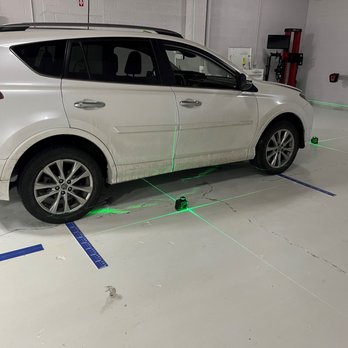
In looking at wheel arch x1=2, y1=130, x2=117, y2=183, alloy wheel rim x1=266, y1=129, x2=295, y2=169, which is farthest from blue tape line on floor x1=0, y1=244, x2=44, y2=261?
alloy wheel rim x1=266, y1=129, x2=295, y2=169

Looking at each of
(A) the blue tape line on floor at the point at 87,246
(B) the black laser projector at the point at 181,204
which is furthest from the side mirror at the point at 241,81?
(A) the blue tape line on floor at the point at 87,246

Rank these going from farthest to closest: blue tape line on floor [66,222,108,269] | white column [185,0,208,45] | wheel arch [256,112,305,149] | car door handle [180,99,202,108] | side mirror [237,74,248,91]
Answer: white column [185,0,208,45] < wheel arch [256,112,305,149] < side mirror [237,74,248,91] < car door handle [180,99,202,108] < blue tape line on floor [66,222,108,269]

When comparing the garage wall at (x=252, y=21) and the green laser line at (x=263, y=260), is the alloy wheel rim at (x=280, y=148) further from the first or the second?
the garage wall at (x=252, y=21)

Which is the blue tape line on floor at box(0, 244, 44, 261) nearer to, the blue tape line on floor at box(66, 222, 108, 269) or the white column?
the blue tape line on floor at box(66, 222, 108, 269)

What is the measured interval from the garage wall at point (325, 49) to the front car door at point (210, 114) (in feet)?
24.5

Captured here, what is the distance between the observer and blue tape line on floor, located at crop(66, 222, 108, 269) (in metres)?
2.48

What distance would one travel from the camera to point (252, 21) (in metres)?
9.44

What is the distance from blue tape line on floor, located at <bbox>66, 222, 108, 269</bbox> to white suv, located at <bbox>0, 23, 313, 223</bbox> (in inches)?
4.7

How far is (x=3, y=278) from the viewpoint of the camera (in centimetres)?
228

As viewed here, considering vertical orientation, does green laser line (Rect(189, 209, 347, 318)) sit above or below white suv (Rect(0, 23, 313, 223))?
below

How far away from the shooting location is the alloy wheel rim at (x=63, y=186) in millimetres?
2812

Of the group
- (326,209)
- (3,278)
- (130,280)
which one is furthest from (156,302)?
(326,209)

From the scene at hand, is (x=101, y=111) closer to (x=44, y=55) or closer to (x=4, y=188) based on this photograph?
(x=44, y=55)

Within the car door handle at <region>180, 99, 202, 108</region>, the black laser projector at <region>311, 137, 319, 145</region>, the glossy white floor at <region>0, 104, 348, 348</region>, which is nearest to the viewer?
the glossy white floor at <region>0, 104, 348, 348</region>
